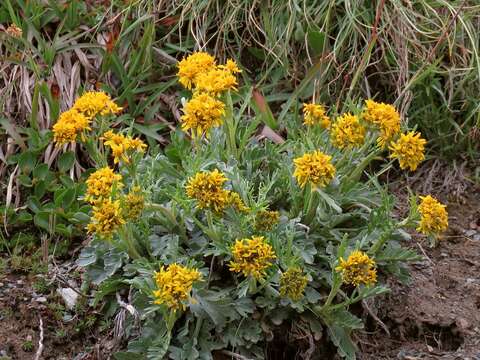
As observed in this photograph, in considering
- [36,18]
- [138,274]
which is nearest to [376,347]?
[138,274]

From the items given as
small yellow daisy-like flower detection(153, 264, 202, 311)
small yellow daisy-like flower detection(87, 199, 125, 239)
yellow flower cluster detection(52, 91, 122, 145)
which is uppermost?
yellow flower cluster detection(52, 91, 122, 145)

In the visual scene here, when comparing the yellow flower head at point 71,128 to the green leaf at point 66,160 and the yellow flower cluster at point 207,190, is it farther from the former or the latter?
the green leaf at point 66,160

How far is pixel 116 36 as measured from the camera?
150 inches

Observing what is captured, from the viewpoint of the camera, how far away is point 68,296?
2.93 meters

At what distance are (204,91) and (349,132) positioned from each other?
1.61 feet

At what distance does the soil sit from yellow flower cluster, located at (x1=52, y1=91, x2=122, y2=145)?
665 mm

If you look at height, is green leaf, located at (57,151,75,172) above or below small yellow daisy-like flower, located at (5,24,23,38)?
below

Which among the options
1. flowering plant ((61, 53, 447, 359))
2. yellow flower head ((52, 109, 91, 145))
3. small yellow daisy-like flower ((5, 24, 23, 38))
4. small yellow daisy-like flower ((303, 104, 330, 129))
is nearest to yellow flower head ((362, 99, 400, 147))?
flowering plant ((61, 53, 447, 359))

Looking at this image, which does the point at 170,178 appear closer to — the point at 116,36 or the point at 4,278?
the point at 4,278

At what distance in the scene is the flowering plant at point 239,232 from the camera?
2398 millimetres

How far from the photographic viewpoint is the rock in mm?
2904

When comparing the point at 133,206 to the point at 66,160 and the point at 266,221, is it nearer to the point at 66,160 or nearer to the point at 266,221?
the point at 266,221

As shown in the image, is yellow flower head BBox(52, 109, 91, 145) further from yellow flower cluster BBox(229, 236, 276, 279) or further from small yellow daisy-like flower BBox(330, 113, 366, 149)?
small yellow daisy-like flower BBox(330, 113, 366, 149)

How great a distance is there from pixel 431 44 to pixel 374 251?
1.50m
